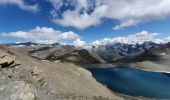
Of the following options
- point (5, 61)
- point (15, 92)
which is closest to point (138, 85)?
point (5, 61)

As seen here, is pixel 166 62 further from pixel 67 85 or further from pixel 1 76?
pixel 1 76

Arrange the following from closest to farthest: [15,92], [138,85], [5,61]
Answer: [15,92]
[5,61]
[138,85]

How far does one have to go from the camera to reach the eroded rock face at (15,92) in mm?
22953

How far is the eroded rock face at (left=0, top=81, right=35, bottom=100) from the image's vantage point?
75.3 feet

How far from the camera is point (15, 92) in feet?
77.3

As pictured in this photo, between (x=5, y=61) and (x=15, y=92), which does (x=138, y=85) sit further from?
(x=15, y=92)

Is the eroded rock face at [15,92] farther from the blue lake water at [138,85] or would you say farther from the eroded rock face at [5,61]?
the blue lake water at [138,85]

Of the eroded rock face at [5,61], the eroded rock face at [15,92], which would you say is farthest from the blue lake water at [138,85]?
the eroded rock face at [15,92]

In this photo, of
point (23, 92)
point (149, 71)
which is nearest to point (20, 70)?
point (23, 92)

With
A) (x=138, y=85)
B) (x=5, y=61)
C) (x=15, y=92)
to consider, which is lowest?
(x=138, y=85)

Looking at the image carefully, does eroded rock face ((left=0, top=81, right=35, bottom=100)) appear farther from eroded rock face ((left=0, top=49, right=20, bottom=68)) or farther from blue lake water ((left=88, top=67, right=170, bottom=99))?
blue lake water ((left=88, top=67, right=170, bottom=99))

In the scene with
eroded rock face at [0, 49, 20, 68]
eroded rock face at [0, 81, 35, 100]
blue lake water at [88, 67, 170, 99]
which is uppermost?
eroded rock face at [0, 49, 20, 68]

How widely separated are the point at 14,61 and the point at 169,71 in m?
150

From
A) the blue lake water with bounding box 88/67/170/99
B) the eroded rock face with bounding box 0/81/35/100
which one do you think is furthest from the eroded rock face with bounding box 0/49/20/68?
the blue lake water with bounding box 88/67/170/99
